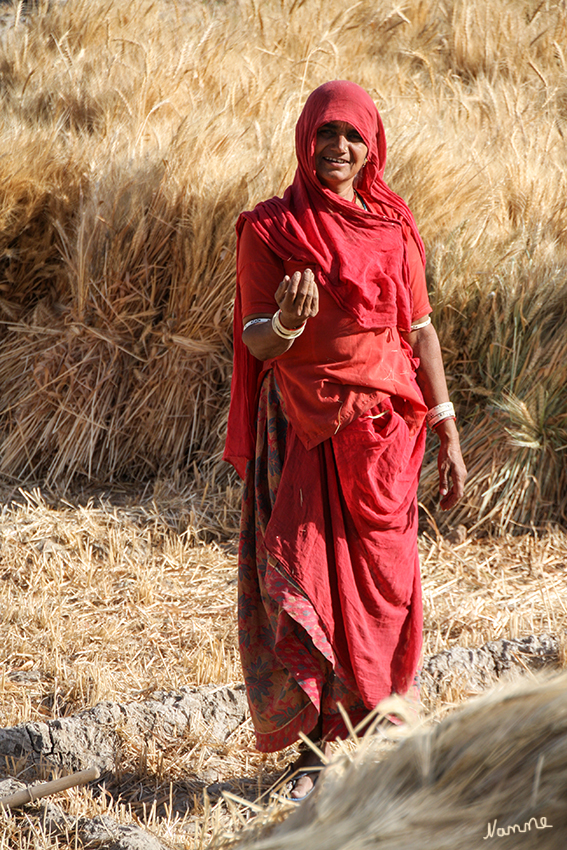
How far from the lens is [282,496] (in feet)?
6.81

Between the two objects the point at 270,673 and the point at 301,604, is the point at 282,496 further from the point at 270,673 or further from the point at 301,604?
the point at 270,673

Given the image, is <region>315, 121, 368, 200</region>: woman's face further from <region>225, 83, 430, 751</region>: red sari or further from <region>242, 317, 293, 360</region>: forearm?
<region>242, 317, 293, 360</region>: forearm

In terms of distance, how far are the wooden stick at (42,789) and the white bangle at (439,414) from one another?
1.24 m

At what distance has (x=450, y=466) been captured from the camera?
2.26 meters

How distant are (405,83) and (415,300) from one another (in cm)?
445

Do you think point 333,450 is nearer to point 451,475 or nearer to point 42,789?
point 451,475

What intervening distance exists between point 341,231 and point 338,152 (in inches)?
7.6

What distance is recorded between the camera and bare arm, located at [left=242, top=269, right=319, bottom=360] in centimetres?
179

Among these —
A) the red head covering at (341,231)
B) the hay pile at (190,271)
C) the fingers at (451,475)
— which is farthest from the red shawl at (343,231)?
the hay pile at (190,271)

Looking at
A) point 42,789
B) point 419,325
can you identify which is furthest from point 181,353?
point 42,789

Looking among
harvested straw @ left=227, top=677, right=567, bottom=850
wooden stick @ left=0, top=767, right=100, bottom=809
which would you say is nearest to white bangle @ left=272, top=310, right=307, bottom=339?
wooden stick @ left=0, top=767, right=100, bottom=809

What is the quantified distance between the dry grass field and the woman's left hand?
35.6 inches

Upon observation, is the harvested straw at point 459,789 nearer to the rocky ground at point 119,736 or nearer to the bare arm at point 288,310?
the bare arm at point 288,310

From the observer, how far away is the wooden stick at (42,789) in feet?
6.18
